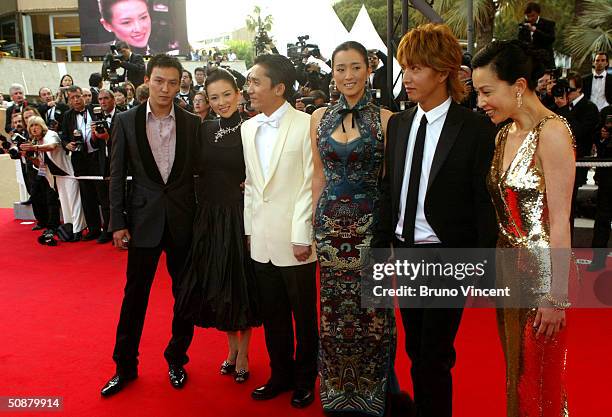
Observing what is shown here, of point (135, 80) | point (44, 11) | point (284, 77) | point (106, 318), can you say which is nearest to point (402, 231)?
point (284, 77)

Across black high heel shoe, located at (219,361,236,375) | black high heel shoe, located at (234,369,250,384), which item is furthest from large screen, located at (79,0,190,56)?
black high heel shoe, located at (234,369,250,384)

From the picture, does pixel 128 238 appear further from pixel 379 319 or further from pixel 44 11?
pixel 44 11

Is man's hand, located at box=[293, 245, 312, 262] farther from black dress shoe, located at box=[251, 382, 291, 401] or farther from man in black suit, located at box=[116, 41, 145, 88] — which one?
man in black suit, located at box=[116, 41, 145, 88]

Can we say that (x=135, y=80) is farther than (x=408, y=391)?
Yes

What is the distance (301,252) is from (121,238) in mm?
960

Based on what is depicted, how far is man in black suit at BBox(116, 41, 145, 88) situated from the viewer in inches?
268

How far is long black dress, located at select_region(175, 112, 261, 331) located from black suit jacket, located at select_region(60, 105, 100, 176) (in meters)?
4.18

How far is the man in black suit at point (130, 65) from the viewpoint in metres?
6.80

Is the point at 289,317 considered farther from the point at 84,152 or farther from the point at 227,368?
the point at 84,152

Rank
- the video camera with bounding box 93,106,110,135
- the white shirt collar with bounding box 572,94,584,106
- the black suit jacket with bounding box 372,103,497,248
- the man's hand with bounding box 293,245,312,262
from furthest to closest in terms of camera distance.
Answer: the video camera with bounding box 93,106,110,135 < the white shirt collar with bounding box 572,94,584,106 < the man's hand with bounding box 293,245,312,262 < the black suit jacket with bounding box 372,103,497,248

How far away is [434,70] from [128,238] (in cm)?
174

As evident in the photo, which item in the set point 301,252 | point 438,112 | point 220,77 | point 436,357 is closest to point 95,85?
point 220,77

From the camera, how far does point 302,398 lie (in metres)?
2.68

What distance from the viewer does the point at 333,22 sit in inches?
577
